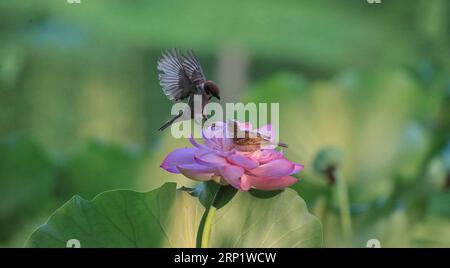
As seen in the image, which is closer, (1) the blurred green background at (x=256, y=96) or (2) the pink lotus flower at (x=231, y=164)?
(2) the pink lotus flower at (x=231, y=164)

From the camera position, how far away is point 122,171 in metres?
1.69

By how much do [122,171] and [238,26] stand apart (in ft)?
8.55

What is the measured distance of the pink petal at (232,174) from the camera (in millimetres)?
839

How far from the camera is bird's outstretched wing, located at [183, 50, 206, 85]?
950 millimetres

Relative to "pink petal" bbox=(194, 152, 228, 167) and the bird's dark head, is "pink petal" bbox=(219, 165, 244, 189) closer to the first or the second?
"pink petal" bbox=(194, 152, 228, 167)

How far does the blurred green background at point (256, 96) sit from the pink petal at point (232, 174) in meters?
0.45

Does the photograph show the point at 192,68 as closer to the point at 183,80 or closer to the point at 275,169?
the point at 183,80

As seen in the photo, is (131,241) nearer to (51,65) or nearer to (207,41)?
(51,65)

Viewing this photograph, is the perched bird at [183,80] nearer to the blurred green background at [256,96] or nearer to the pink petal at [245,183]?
the pink petal at [245,183]

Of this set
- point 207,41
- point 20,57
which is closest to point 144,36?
point 207,41

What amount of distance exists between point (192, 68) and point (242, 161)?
15 centimetres

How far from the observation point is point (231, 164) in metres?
0.85

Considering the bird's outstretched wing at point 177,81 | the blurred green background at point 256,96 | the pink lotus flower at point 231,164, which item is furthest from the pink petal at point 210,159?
the blurred green background at point 256,96

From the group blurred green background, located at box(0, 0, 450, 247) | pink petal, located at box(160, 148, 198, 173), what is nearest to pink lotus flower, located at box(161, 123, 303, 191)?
pink petal, located at box(160, 148, 198, 173)
